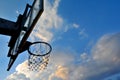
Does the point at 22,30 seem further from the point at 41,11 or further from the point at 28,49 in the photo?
the point at 41,11

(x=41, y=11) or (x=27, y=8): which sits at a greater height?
(x=27, y=8)

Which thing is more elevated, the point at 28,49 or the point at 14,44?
the point at 14,44

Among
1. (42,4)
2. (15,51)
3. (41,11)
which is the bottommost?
(41,11)

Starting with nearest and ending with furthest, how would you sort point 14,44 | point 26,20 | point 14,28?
point 26,20 < point 14,28 < point 14,44

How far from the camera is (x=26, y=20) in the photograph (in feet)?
28.0

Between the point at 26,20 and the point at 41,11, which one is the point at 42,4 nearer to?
the point at 41,11

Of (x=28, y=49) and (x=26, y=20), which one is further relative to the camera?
(x=28, y=49)

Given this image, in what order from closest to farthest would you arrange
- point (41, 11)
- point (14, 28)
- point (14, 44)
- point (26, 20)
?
point (41, 11) < point (26, 20) < point (14, 28) < point (14, 44)

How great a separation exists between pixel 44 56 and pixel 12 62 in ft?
5.82

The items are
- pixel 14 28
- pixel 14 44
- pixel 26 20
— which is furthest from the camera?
pixel 14 44

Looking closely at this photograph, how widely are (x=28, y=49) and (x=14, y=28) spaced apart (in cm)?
111

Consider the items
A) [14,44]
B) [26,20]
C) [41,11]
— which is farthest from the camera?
[14,44]

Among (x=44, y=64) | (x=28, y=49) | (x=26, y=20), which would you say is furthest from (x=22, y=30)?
(x=44, y=64)

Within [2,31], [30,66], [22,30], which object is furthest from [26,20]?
[30,66]
